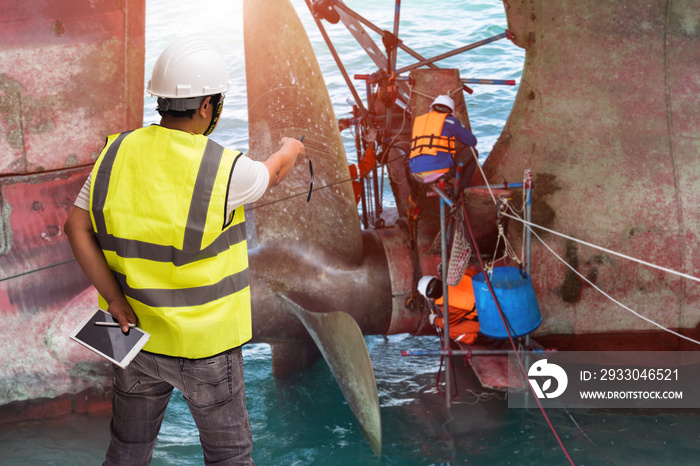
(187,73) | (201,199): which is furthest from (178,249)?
(187,73)

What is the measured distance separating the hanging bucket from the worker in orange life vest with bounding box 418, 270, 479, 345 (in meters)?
0.19

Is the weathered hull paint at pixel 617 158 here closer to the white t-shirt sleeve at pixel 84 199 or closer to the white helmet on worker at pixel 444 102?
the white helmet on worker at pixel 444 102

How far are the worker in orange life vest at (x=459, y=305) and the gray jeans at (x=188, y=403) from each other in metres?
3.07

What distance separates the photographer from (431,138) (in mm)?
5883

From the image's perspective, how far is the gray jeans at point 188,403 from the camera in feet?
9.48

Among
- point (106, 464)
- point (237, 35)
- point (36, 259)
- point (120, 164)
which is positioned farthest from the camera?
point (237, 35)

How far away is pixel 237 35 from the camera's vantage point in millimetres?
21938

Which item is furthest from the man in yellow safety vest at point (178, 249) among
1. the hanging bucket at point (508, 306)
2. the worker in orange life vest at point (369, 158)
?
the worker in orange life vest at point (369, 158)

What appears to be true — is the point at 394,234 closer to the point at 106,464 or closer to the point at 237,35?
the point at 106,464

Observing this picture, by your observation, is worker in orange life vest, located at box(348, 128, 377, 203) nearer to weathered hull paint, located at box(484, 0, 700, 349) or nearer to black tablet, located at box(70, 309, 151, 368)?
weathered hull paint, located at box(484, 0, 700, 349)

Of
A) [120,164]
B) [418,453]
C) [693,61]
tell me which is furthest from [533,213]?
[120,164]

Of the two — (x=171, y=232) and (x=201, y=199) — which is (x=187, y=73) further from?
(x=171, y=232)

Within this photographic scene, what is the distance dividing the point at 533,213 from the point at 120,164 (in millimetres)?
4263

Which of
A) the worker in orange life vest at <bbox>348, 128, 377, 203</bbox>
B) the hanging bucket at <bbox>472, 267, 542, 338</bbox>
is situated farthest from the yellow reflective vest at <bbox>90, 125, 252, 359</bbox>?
the worker in orange life vest at <bbox>348, 128, 377, 203</bbox>
